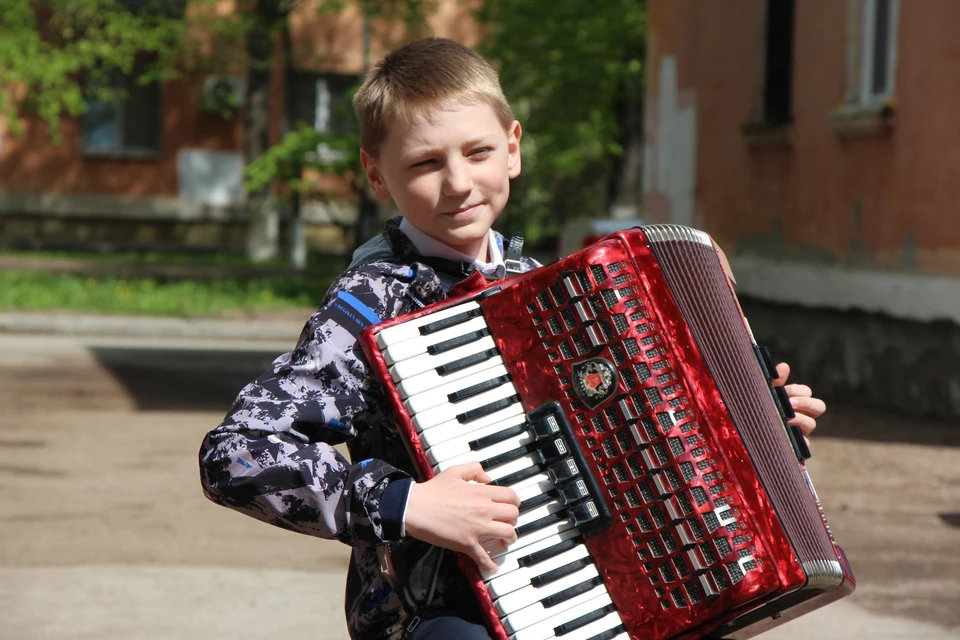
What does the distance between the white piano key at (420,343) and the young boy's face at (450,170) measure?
0.81 ft

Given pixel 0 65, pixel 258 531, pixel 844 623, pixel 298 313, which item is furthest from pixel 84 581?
pixel 0 65

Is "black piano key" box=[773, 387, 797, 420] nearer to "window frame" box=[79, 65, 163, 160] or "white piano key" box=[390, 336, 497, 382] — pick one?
"white piano key" box=[390, 336, 497, 382]

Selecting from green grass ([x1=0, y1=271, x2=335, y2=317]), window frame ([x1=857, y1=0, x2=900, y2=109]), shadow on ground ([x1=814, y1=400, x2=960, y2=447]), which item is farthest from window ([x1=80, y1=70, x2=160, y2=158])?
shadow on ground ([x1=814, y1=400, x2=960, y2=447])

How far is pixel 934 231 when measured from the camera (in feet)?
28.8

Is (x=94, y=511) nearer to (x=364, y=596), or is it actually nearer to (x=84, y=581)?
(x=84, y=581)

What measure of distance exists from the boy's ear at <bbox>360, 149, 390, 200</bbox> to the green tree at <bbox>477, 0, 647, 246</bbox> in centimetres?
1799

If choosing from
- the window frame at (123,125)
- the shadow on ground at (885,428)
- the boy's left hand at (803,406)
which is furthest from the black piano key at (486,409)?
the window frame at (123,125)

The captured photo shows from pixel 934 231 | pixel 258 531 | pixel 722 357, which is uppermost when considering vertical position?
pixel 722 357

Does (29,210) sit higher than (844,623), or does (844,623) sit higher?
(844,623)

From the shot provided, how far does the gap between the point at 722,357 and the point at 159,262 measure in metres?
21.2

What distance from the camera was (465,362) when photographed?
2.12m

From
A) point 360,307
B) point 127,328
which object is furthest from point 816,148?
point 360,307

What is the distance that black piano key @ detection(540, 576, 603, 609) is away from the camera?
2088 mm

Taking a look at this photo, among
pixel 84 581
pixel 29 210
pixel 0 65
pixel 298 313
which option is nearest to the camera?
pixel 84 581
